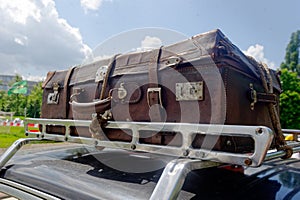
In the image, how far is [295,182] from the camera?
3.71 feet

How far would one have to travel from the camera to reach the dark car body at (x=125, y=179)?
0.96 meters

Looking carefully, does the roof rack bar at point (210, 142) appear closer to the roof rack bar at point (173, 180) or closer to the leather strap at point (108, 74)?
the roof rack bar at point (173, 180)

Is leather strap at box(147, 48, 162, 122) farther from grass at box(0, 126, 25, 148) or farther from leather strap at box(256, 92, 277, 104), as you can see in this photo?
grass at box(0, 126, 25, 148)

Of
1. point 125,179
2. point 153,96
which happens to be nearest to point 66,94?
point 153,96

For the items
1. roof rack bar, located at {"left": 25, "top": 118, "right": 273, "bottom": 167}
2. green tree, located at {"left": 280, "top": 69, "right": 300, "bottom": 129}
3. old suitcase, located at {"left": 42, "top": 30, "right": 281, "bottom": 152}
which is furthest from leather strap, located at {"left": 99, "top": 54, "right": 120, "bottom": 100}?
green tree, located at {"left": 280, "top": 69, "right": 300, "bottom": 129}

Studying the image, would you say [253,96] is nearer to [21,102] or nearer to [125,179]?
[125,179]

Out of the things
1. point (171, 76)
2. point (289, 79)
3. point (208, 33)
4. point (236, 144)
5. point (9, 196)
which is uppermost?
point (289, 79)

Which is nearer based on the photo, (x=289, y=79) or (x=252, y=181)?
(x=252, y=181)

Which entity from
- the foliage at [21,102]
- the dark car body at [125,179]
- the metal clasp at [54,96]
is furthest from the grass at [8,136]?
the foliage at [21,102]

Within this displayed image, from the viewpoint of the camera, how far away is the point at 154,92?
1.23 metres

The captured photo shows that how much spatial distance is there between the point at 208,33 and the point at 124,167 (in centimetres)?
77

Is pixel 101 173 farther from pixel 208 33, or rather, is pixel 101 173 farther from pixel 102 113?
pixel 208 33

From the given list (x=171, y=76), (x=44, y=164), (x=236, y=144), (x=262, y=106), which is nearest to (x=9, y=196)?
(x=44, y=164)

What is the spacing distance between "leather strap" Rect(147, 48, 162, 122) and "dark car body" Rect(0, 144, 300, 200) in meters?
0.28
